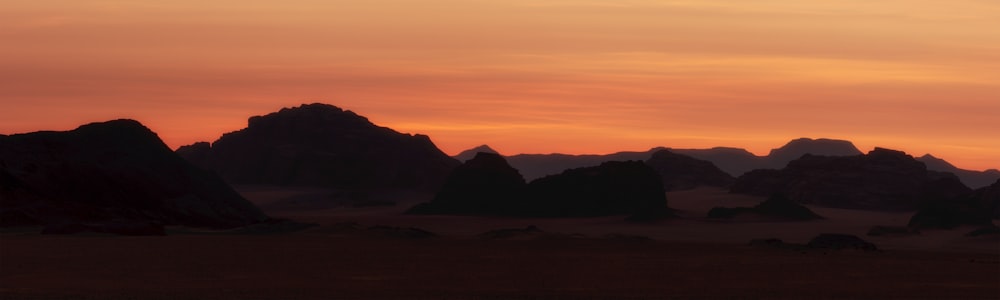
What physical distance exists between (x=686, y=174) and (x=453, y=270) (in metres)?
140

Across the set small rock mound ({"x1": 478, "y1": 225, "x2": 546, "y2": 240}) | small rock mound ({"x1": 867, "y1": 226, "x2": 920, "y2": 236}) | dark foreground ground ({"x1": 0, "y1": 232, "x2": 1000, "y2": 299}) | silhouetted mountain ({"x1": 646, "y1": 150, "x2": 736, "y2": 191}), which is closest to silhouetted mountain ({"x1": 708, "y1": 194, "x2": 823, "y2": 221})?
small rock mound ({"x1": 867, "y1": 226, "x2": 920, "y2": 236})

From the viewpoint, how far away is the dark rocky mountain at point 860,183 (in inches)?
6014

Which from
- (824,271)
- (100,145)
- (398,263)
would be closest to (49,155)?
(100,145)

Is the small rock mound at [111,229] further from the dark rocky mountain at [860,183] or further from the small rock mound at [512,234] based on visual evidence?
the dark rocky mountain at [860,183]

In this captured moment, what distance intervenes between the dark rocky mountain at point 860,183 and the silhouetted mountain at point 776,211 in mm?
19718

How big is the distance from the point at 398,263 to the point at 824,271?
15.9 m

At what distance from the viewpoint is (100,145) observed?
10806 centimetres

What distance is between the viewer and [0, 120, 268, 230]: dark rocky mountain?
88375mm

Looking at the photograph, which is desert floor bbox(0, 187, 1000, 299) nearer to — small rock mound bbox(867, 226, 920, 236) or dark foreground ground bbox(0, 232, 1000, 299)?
dark foreground ground bbox(0, 232, 1000, 299)

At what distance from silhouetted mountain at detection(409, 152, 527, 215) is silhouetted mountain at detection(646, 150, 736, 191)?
43.2 meters

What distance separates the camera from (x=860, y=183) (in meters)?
158

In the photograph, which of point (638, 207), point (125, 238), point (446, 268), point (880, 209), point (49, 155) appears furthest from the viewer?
point (880, 209)

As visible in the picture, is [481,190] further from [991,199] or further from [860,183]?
[991,199]

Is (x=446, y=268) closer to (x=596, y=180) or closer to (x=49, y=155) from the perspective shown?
(x=49, y=155)
